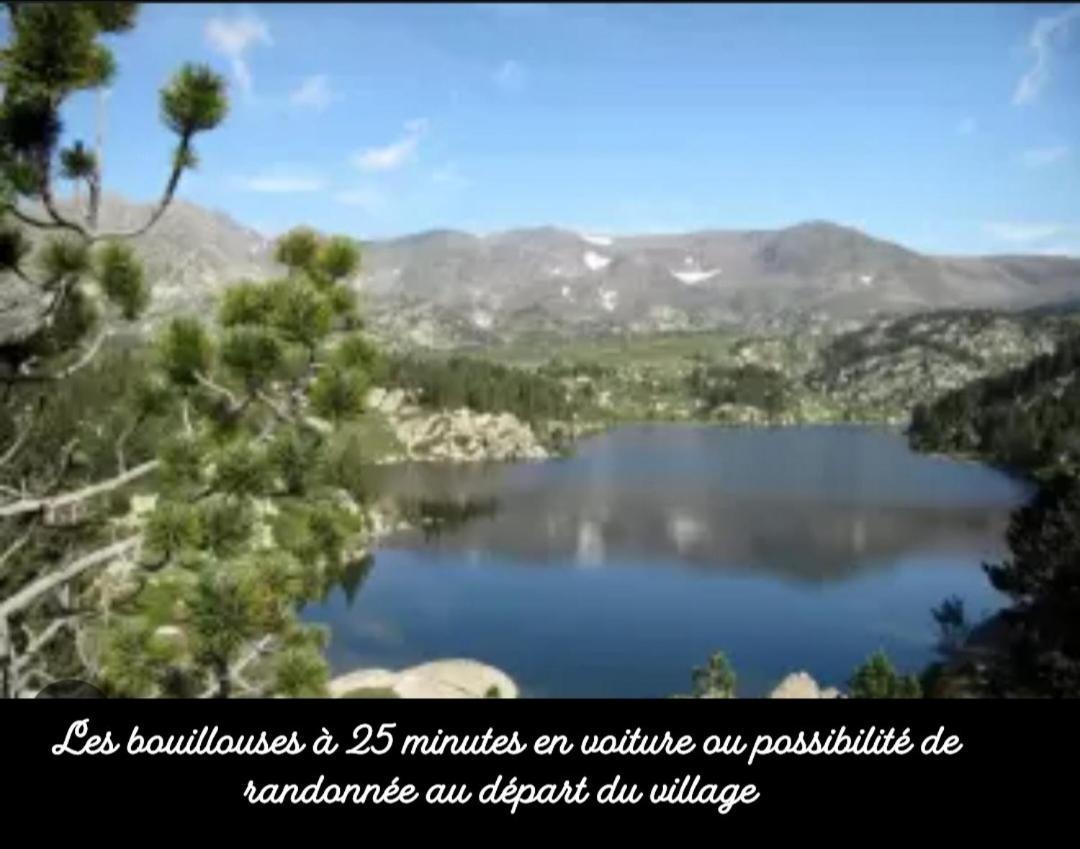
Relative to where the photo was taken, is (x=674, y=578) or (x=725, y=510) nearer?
(x=674, y=578)

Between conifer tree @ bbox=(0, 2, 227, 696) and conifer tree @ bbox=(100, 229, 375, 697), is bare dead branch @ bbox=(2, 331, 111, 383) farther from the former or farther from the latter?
conifer tree @ bbox=(100, 229, 375, 697)

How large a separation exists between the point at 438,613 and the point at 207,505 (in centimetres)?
6570

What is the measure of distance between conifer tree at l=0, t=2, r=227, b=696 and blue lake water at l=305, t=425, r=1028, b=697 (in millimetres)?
46067

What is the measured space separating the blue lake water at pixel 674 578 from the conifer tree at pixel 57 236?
4607 cm

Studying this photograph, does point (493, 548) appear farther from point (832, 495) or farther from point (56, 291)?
point (56, 291)

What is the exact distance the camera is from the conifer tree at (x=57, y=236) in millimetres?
6879

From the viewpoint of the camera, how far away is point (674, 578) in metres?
81.5

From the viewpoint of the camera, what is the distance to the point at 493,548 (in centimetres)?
9494

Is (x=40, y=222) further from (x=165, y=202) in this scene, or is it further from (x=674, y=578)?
(x=674, y=578)

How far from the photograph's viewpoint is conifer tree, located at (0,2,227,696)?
6879mm

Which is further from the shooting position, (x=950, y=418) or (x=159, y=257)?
(x=950, y=418)

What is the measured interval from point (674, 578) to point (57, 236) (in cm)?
7605

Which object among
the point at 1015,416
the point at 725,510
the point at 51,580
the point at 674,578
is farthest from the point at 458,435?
the point at 51,580
